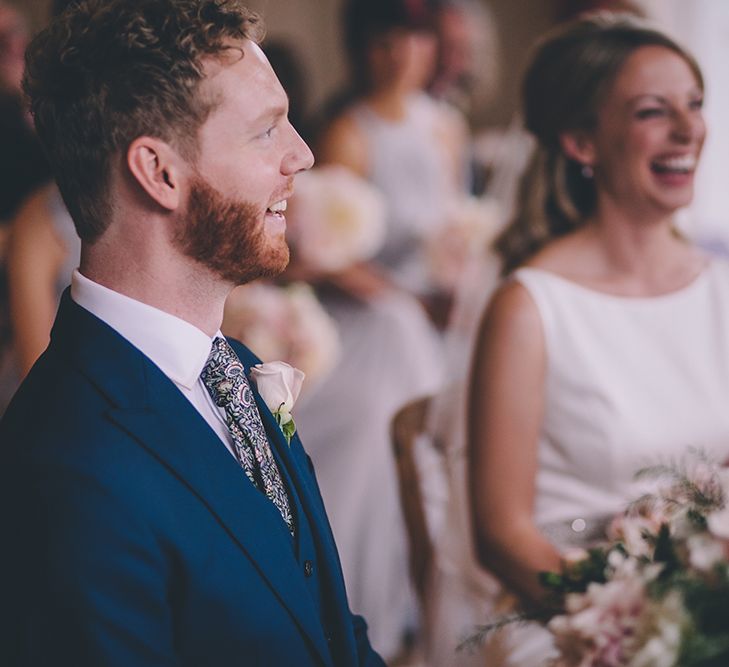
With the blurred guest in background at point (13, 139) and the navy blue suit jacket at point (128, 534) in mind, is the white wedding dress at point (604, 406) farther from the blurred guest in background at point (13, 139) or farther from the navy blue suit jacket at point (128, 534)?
the blurred guest in background at point (13, 139)

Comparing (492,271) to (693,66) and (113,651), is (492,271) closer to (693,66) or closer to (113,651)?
(693,66)

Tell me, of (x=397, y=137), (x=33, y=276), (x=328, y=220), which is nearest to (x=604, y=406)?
(x=33, y=276)

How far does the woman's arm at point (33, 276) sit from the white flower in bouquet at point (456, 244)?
2.02 meters

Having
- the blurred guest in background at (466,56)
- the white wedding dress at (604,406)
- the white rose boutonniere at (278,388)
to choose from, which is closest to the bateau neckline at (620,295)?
the white wedding dress at (604,406)

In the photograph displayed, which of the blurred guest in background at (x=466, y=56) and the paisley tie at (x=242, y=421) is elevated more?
the blurred guest in background at (x=466, y=56)

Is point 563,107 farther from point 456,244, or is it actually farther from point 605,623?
point 456,244

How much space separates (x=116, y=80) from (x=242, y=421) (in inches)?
18.0

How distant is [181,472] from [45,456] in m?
0.16

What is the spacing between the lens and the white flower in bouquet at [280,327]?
3182 millimetres

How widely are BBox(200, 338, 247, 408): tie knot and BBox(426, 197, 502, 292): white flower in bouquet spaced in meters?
3.23

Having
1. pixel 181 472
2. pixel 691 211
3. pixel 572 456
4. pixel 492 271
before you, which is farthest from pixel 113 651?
pixel 691 211

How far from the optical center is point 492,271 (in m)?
2.46

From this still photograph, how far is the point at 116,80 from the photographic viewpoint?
3.69 ft

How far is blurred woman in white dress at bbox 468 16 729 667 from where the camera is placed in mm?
1996
